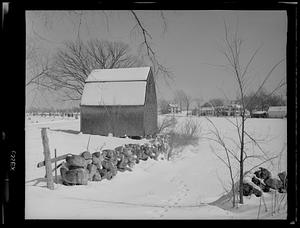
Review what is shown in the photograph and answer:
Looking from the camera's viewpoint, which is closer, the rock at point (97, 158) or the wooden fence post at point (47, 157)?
the wooden fence post at point (47, 157)

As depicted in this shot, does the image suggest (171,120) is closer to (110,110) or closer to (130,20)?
(110,110)

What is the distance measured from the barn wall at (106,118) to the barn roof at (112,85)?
54 millimetres

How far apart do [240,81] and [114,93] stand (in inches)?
46.0

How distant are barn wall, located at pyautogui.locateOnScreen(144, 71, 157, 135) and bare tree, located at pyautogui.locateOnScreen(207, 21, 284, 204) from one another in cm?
64

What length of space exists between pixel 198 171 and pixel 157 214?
532 millimetres

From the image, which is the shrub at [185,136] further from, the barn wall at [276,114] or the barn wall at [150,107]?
the barn wall at [276,114]

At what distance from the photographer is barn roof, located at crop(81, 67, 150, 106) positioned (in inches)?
104

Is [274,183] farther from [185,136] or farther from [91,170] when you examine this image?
[91,170]

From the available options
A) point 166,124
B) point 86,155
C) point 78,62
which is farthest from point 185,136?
point 78,62

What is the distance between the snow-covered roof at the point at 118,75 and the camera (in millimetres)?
2633

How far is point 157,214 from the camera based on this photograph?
2.52 meters

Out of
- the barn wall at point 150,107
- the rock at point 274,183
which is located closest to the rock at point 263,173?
the rock at point 274,183

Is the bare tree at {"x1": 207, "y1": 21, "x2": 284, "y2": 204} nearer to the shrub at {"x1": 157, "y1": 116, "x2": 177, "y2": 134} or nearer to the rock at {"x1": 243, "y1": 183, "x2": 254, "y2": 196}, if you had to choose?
the rock at {"x1": 243, "y1": 183, "x2": 254, "y2": 196}

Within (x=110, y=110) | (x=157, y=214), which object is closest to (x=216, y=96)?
(x=110, y=110)
